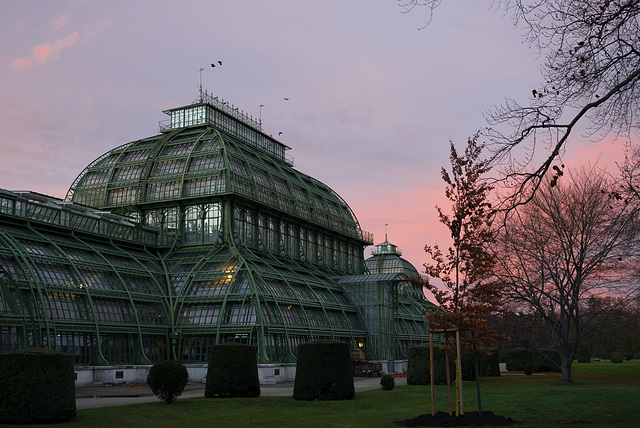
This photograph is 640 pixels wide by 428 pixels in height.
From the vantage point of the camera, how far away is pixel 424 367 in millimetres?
43000

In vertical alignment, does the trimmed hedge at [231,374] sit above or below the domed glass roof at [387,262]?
below

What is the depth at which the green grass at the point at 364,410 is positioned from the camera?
22.4 m

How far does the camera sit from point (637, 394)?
1233 inches

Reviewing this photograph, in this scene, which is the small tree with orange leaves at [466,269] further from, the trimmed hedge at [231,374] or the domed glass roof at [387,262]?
the domed glass roof at [387,262]

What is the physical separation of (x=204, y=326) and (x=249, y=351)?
49.6 feet

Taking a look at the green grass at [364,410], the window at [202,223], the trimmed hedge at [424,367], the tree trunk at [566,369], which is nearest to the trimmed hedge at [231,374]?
the green grass at [364,410]

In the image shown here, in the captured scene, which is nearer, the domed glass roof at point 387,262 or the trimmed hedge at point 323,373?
the trimmed hedge at point 323,373

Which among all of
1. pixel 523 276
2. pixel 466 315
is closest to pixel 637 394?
pixel 523 276

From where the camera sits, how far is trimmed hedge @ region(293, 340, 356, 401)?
31.8 meters

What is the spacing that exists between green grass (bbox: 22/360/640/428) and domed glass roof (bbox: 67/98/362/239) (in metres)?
29.0

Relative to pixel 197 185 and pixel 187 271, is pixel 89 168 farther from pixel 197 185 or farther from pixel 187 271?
pixel 187 271

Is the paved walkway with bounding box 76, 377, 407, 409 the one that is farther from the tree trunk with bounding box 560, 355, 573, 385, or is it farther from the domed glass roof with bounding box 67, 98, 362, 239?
the domed glass roof with bounding box 67, 98, 362, 239

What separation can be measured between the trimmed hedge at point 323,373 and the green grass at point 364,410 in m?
0.90

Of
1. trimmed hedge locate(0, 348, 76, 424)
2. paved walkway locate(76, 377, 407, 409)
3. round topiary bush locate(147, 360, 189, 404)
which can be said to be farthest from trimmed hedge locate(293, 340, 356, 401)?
trimmed hedge locate(0, 348, 76, 424)
